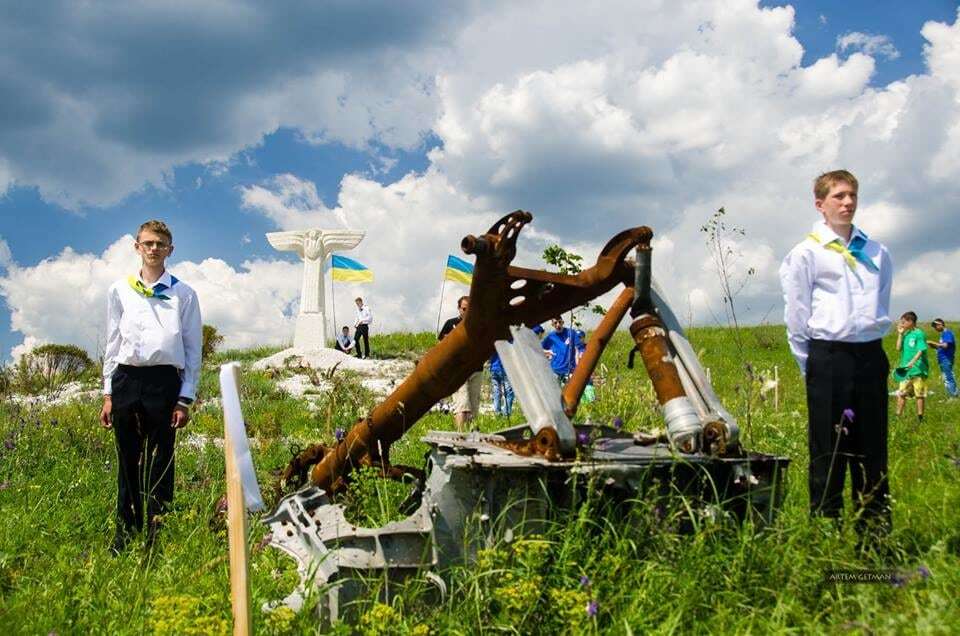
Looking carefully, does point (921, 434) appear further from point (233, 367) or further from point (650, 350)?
point (233, 367)

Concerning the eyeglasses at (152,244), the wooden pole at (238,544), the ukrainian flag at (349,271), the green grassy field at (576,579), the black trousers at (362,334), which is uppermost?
the ukrainian flag at (349,271)

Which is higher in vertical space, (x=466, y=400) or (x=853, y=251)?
(x=853, y=251)

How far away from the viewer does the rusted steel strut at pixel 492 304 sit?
3.33 metres

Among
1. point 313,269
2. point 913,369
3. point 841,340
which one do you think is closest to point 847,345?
point 841,340

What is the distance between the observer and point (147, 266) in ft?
16.0

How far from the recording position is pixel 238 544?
82.2 inches

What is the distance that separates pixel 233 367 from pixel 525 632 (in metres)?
1.43

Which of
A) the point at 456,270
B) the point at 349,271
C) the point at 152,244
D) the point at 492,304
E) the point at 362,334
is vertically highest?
the point at 349,271

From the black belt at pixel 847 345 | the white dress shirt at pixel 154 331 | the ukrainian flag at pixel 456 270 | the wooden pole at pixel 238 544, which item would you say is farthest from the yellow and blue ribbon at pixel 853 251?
the ukrainian flag at pixel 456 270

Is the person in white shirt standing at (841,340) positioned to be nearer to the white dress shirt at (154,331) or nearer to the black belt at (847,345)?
the black belt at (847,345)

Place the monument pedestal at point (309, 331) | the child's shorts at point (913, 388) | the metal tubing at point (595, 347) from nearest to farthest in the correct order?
the metal tubing at point (595, 347) → the child's shorts at point (913, 388) → the monument pedestal at point (309, 331)

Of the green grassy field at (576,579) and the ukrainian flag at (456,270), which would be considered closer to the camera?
the green grassy field at (576,579)

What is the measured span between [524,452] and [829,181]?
2.03 meters

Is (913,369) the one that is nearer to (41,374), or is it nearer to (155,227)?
(155,227)
